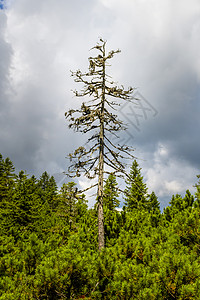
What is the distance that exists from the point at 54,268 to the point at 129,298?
153 cm

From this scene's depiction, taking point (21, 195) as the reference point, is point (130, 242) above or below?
below

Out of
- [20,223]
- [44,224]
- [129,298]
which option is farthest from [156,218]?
[20,223]

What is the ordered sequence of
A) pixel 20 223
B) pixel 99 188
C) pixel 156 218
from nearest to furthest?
pixel 156 218, pixel 99 188, pixel 20 223

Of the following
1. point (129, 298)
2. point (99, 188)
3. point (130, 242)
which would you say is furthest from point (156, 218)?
point (129, 298)

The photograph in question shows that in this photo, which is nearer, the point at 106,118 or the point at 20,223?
the point at 106,118

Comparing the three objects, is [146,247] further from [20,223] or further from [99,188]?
[20,223]

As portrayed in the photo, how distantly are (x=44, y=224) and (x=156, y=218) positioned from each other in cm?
1096

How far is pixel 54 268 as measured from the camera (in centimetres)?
406

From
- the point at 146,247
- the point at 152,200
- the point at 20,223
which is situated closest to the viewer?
the point at 146,247

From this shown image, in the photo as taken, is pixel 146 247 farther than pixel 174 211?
No

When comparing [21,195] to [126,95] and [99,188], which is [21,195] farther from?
[126,95]

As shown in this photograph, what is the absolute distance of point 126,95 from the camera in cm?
1234

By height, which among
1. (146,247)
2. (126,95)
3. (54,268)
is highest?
(126,95)

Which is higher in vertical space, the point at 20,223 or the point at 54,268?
the point at 20,223
